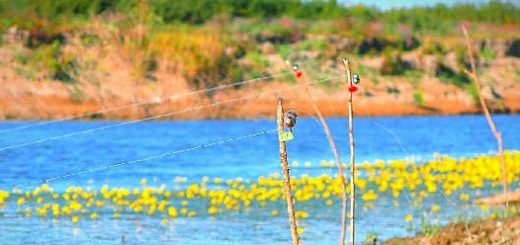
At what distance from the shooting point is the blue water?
1833cm

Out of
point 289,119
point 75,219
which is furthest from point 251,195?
point 289,119

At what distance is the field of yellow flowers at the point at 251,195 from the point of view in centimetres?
2056

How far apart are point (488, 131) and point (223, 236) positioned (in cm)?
2777

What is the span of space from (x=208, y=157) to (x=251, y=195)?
416 inches

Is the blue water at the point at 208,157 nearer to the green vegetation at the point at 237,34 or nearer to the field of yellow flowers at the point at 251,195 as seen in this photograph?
the field of yellow flowers at the point at 251,195

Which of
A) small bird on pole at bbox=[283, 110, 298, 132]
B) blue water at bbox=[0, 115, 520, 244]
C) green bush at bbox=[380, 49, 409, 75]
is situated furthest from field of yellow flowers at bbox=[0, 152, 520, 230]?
green bush at bbox=[380, 49, 409, 75]

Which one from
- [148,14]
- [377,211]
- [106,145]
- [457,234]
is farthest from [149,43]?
[457,234]

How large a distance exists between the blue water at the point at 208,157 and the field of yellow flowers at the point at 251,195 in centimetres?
41

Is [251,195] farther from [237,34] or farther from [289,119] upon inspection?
[237,34]

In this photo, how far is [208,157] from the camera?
32531mm

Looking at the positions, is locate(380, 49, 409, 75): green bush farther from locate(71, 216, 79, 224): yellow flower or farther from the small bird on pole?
the small bird on pole

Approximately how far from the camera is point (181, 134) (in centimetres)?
4288

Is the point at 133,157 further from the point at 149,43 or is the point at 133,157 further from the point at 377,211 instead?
the point at 149,43

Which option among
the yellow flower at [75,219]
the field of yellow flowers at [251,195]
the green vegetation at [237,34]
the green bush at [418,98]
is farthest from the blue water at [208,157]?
the green vegetation at [237,34]
